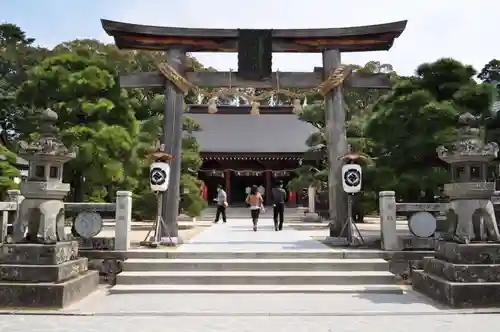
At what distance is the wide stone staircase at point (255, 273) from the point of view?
8.04 metres

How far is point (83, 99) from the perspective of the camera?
12.7 metres

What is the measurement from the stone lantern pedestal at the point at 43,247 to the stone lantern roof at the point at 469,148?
6432 mm

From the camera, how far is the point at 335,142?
12.0 metres

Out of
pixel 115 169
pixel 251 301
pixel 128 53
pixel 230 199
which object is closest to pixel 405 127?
pixel 251 301

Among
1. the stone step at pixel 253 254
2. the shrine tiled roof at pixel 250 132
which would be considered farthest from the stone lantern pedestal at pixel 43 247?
the shrine tiled roof at pixel 250 132

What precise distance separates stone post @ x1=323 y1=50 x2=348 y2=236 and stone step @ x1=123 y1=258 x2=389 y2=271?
8.91 feet

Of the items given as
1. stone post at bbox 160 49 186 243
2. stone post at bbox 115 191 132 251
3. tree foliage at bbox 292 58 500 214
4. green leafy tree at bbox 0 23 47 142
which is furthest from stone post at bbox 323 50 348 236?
green leafy tree at bbox 0 23 47 142

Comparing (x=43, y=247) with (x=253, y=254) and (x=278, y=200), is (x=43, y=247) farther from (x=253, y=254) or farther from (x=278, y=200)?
(x=278, y=200)

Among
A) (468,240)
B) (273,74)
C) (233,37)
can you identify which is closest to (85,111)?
(233,37)

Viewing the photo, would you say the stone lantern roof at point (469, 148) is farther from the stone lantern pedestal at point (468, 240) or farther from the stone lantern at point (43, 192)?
the stone lantern at point (43, 192)

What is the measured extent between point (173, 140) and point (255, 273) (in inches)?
180

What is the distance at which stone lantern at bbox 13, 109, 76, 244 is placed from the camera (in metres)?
7.16
